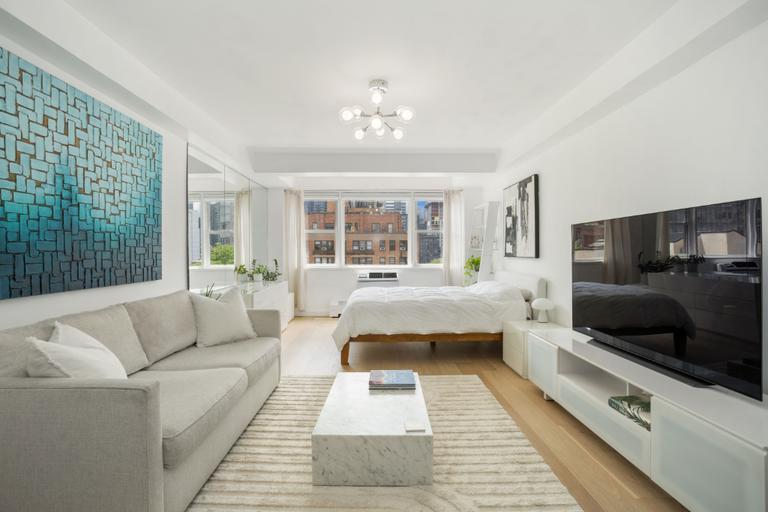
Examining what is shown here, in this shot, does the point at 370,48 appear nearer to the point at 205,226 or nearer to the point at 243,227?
the point at 205,226

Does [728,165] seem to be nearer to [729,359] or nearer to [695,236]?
[695,236]

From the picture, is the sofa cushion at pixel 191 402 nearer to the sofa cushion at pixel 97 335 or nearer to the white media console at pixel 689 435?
the sofa cushion at pixel 97 335

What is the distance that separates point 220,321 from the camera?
3.01m

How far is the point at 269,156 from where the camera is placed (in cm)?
517

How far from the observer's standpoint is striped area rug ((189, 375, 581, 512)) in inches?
69.6

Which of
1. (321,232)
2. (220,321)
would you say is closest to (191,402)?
(220,321)

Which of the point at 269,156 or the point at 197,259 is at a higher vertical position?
the point at 269,156

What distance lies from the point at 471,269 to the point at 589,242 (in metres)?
3.30

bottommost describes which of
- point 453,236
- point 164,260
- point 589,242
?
point 164,260

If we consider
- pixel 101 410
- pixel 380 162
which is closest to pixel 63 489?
pixel 101 410

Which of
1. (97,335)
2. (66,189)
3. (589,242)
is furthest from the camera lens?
(589,242)

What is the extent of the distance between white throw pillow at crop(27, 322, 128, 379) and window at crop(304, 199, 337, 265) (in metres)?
5.14

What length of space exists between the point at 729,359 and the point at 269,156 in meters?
4.94

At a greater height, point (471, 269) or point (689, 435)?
point (471, 269)
